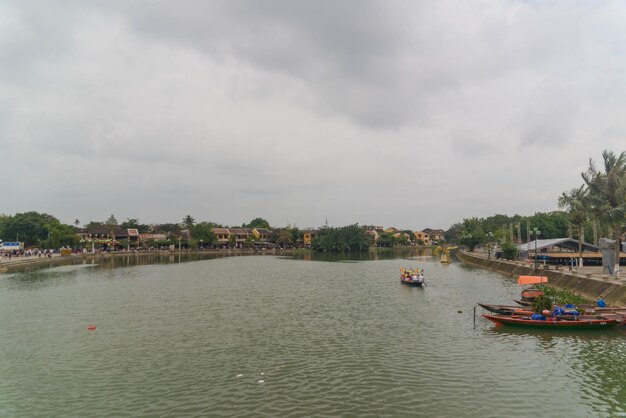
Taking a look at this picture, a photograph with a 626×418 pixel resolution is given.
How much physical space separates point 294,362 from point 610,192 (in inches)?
1772

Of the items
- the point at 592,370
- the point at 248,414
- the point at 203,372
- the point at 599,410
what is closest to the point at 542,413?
the point at 599,410

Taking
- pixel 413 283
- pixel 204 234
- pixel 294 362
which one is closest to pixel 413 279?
pixel 413 283

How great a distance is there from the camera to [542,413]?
1730 centimetres

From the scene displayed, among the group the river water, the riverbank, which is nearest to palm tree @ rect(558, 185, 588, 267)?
the river water

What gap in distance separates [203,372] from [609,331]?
1184 inches

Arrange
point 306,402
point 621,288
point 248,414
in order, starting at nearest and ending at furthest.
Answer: point 248,414 < point 306,402 < point 621,288

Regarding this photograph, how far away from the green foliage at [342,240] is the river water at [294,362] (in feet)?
452

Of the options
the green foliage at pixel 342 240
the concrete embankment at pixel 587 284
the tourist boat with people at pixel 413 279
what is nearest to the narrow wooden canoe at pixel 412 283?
the tourist boat with people at pixel 413 279

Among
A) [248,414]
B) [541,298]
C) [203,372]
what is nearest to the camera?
[248,414]

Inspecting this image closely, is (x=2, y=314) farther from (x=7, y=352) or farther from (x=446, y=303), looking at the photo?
(x=446, y=303)

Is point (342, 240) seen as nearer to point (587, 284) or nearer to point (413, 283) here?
point (413, 283)

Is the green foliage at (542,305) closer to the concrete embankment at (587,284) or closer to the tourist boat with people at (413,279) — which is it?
the concrete embankment at (587,284)

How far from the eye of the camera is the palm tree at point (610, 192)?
44528 millimetres

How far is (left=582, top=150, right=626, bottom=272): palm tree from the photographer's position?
44528mm
